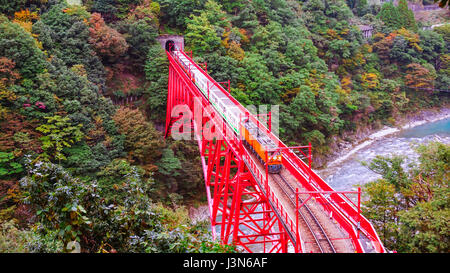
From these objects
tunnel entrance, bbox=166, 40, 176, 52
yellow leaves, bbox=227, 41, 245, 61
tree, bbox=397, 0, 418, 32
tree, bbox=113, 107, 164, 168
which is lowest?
tree, bbox=113, 107, 164, 168

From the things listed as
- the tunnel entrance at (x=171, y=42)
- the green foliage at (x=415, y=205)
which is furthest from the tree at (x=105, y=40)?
the green foliage at (x=415, y=205)

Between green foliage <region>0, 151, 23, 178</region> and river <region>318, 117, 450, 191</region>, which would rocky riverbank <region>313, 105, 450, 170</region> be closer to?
river <region>318, 117, 450, 191</region>

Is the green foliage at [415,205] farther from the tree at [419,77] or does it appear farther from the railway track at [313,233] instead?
the tree at [419,77]

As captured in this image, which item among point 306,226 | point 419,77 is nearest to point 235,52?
point 306,226

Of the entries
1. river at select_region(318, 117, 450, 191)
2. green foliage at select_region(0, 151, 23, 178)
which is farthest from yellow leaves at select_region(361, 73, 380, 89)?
green foliage at select_region(0, 151, 23, 178)

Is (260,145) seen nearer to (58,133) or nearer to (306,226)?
(306,226)

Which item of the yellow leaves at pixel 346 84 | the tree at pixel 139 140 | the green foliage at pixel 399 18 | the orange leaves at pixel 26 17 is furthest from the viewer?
the green foliage at pixel 399 18
